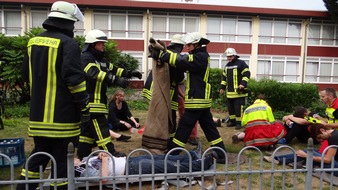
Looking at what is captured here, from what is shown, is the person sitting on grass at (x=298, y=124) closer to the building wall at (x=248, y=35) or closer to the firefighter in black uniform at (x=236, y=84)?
the firefighter in black uniform at (x=236, y=84)

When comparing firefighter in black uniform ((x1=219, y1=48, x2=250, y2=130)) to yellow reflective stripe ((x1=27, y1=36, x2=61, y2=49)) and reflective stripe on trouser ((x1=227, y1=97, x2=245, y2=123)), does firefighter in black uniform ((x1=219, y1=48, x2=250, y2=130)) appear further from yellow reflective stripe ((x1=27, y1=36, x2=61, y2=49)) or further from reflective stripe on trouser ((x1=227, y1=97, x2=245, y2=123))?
yellow reflective stripe ((x1=27, y1=36, x2=61, y2=49))

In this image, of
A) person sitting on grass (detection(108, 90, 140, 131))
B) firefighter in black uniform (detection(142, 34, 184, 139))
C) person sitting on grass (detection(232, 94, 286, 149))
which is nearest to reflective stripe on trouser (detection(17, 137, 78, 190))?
firefighter in black uniform (detection(142, 34, 184, 139))

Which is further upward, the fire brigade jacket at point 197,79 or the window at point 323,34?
the window at point 323,34

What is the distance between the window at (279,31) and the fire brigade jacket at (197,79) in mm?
18946

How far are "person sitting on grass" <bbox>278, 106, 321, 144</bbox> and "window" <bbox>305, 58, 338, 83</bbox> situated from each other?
18.7 m

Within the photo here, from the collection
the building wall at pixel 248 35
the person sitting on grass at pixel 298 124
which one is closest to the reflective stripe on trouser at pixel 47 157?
the person sitting on grass at pixel 298 124

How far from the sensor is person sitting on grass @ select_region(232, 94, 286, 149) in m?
5.37

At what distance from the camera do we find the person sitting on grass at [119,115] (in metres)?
6.80

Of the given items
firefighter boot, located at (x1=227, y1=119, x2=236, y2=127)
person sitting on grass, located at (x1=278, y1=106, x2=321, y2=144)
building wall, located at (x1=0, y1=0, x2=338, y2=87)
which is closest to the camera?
person sitting on grass, located at (x1=278, y1=106, x2=321, y2=144)

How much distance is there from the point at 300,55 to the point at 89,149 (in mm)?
A: 21565

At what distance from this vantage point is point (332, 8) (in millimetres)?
20922

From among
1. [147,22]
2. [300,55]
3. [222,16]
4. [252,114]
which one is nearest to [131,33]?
[147,22]

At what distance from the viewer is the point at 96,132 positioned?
13.7 feet

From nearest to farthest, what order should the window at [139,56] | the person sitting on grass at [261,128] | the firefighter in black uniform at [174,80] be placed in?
the firefighter in black uniform at [174,80] < the person sitting on grass at [261,128] < the window at [139,56]
